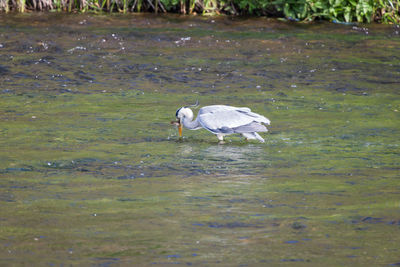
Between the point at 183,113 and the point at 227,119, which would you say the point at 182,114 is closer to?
the point at 183,113

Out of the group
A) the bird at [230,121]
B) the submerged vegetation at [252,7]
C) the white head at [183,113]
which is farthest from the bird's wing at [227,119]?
the submerged vegetation at [252,7]

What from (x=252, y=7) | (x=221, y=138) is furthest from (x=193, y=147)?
(x=252, y=7)

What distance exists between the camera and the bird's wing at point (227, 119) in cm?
823

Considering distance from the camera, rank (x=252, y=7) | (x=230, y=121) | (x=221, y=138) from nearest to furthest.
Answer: (x=230, y=121) → (x=221, y=138) → (x=252, y=7)

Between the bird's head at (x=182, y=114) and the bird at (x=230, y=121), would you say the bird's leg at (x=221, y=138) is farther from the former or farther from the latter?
the bird's head at (x=182, y=114)

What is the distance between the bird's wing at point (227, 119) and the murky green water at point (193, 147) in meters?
0.25

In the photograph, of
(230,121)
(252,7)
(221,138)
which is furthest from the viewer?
(252,7)

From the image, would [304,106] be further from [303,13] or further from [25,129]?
[303,13]

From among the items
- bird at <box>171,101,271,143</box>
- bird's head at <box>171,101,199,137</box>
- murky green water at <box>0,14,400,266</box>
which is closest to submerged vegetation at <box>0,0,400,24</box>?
murky green water at <box>0,14,400,266</box>

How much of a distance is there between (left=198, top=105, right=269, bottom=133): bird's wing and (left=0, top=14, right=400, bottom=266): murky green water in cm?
25

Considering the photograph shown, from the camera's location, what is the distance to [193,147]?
830 centimetres

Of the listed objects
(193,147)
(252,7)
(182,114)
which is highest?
(252,7)

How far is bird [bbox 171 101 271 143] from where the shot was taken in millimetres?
8195

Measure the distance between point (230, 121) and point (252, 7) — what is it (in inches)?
346
